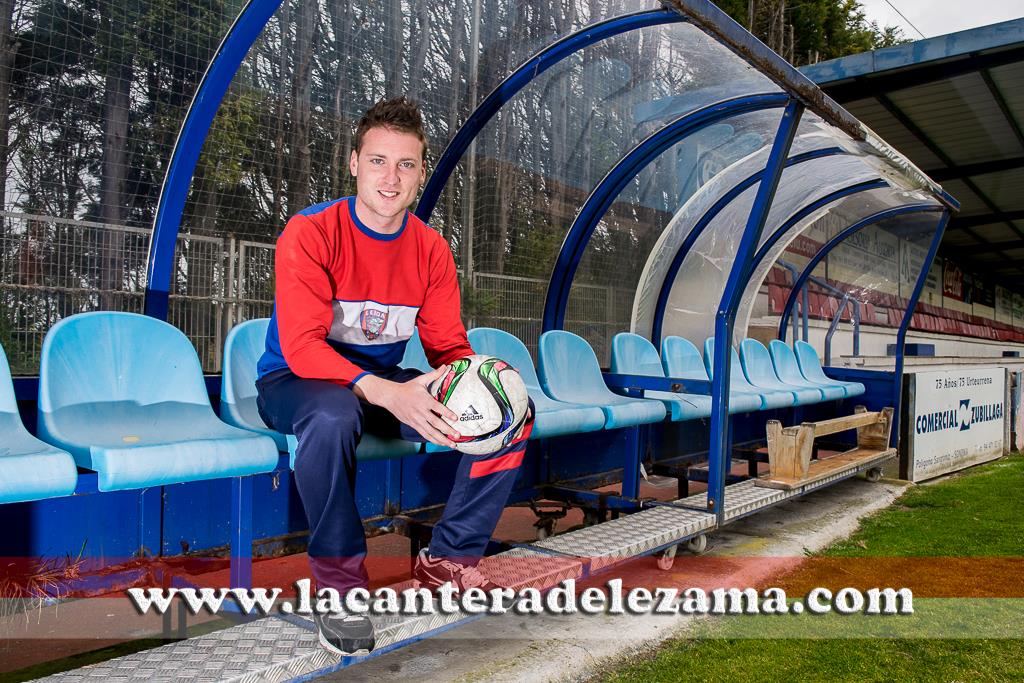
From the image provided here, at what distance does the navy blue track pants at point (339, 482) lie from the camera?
232 centimetres

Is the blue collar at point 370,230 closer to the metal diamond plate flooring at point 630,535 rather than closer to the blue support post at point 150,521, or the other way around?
the blue support post at point 150,521

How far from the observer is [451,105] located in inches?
178

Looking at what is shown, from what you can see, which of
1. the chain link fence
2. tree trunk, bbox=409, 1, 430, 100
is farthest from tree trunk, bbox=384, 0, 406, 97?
the chain link fence

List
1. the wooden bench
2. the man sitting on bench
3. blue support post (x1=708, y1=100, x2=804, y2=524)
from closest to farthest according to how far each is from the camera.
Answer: the man sitting on bench
blue support post (x1=708, y1=100, x2=804, y2=524)
the wooden bench

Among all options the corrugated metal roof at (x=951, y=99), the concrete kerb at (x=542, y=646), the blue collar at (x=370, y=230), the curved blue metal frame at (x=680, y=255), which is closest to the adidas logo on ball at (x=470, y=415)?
the blue collar at (x=370, y=230)

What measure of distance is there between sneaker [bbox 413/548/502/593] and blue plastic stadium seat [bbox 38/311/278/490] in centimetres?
66

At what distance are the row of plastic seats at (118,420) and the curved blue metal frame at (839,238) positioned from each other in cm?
653

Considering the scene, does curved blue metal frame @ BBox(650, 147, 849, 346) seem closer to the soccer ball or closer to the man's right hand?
the soccer ball

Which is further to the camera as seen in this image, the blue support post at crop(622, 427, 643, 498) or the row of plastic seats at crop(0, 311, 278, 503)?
the blue support post at crop(622, 427, 643, 498)

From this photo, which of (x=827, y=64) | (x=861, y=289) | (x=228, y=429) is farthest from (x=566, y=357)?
(x=827, y=64)

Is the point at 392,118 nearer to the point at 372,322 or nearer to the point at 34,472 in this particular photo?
the point at 372,322

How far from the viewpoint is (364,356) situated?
9.52 ft

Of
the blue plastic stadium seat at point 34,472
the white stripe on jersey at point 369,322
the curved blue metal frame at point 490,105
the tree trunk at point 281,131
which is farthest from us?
the curved blue metal frame at point 490,105

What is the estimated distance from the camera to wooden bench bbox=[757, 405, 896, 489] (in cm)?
520
